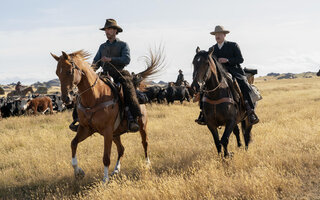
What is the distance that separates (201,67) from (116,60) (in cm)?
191

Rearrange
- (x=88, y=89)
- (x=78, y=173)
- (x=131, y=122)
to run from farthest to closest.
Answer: (x=131, y=122) < (x=78, y=173) < (x=88, y=89)

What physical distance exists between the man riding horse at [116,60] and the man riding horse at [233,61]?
2.08m

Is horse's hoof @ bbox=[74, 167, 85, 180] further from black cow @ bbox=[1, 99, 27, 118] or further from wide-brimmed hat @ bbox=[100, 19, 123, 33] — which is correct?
black cow @ bbox=[1, 99, 27, 118]

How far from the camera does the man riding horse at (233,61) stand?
7289 mm

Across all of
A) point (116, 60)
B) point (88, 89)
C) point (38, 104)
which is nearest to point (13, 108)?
point (38, 104)

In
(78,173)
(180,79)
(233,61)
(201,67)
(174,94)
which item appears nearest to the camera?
(201,67)

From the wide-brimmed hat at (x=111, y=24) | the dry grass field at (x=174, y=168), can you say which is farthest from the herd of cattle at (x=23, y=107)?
the wide-brimmed hat at (x=111, y=24)

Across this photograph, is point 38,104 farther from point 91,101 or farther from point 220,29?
point 220,29

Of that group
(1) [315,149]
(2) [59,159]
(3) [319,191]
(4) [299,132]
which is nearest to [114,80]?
(2) [59,159]

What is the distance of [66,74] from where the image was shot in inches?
201

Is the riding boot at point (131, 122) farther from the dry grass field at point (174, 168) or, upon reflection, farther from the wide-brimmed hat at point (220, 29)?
the wide-brimmed hat at point (220, 29)

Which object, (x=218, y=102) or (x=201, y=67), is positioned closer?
(x=201, y=67)

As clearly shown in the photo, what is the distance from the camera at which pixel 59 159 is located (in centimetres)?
806

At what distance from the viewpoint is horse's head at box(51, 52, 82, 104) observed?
5.02m
